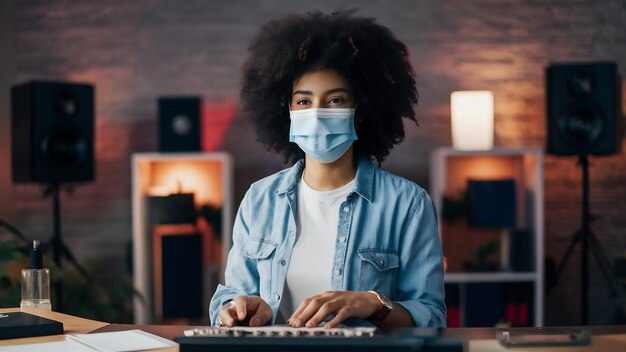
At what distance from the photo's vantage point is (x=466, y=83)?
17.1 feet

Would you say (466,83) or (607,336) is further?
(466,83)

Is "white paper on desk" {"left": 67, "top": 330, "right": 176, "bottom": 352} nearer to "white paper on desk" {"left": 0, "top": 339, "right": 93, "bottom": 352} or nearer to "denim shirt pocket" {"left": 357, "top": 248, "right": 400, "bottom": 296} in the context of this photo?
"white paper on desk" {"left": 0, "top": 339, "right": 93, "bottom": 352}

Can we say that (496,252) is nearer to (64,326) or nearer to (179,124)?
(179,124)

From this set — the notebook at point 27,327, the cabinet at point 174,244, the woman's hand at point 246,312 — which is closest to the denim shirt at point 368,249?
the woman's hand at point 246,312

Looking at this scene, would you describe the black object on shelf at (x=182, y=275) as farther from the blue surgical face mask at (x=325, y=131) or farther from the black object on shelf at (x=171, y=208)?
the blue surgical face mask at (x=325, y=131)

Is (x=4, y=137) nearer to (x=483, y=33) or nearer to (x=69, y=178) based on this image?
(x=69, y=178)

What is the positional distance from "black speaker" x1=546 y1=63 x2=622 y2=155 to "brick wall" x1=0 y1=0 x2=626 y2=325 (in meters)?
0.49

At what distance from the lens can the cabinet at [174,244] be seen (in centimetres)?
482

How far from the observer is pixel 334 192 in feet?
7.28

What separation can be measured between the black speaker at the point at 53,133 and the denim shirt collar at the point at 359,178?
2663mm

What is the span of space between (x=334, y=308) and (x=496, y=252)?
324 cm

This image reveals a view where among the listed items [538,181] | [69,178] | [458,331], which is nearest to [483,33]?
[538,181]

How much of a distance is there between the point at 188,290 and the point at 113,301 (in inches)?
23.5

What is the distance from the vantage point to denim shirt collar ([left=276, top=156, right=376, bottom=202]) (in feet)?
7.20
